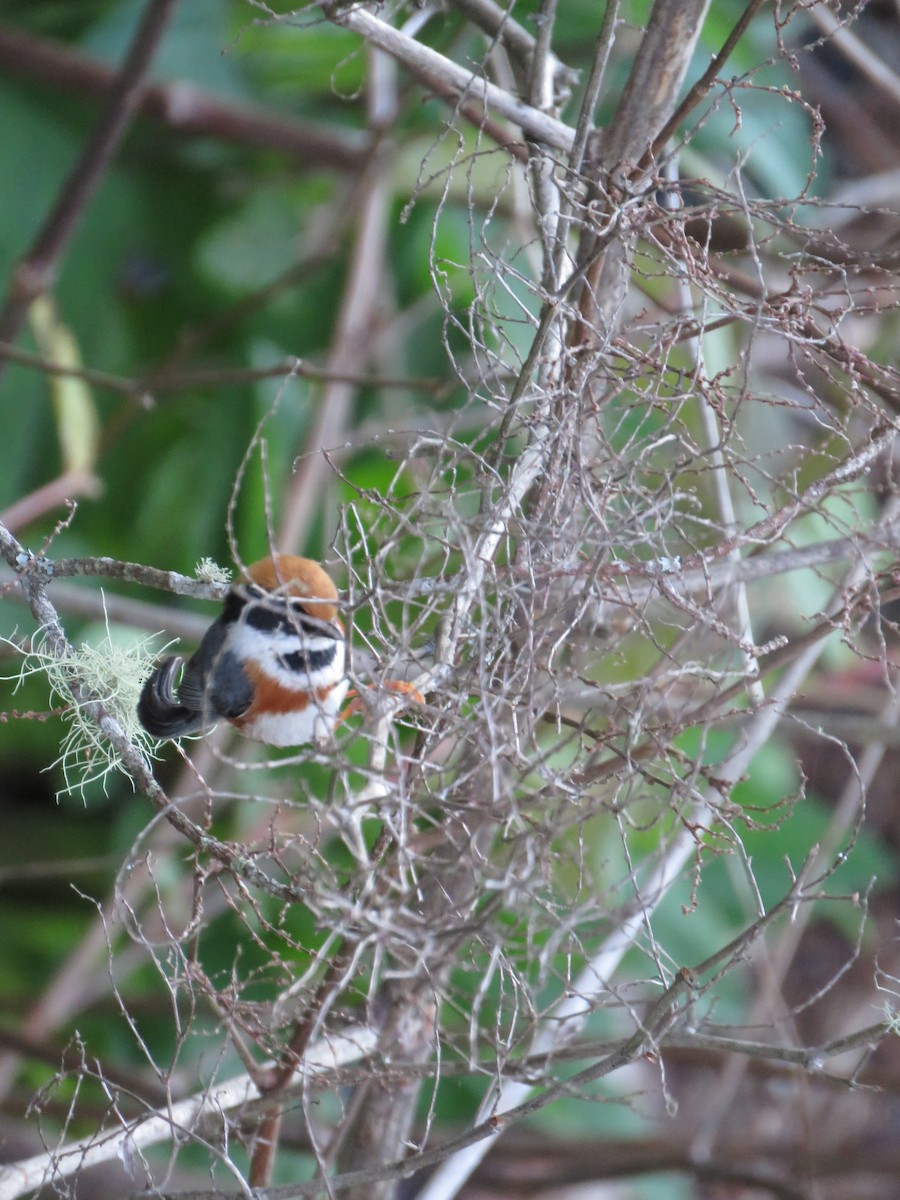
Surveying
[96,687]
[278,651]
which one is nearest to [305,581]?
[278,651]

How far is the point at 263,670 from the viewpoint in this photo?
1.10 m

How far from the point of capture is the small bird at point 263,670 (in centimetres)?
101

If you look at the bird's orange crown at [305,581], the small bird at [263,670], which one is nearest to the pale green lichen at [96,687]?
the small bird at [263,670]

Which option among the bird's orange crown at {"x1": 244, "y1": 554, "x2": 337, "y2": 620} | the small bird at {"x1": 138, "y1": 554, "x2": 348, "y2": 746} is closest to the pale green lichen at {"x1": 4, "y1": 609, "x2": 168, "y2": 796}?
the small bird at {"x1": 138, "y1": 554, "x2": 348, "y2": 746}

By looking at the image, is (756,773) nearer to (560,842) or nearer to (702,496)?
(702,496)

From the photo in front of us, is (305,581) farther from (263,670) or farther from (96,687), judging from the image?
(96,687)

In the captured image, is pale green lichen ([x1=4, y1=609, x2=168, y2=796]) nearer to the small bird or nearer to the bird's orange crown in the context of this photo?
the small bird

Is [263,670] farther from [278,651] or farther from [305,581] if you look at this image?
[305,581]

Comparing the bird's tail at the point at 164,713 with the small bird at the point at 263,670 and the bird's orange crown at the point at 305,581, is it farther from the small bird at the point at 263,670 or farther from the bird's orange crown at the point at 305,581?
the bird's orange crown at the point at 305,581

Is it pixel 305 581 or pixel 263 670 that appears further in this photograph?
pixel 263 670

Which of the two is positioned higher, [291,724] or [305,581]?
[305,581]

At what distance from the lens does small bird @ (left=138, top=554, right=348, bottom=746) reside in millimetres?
1013

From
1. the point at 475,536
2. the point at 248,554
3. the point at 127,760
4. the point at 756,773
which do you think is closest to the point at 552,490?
the point at 475,536

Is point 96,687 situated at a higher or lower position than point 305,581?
lower
